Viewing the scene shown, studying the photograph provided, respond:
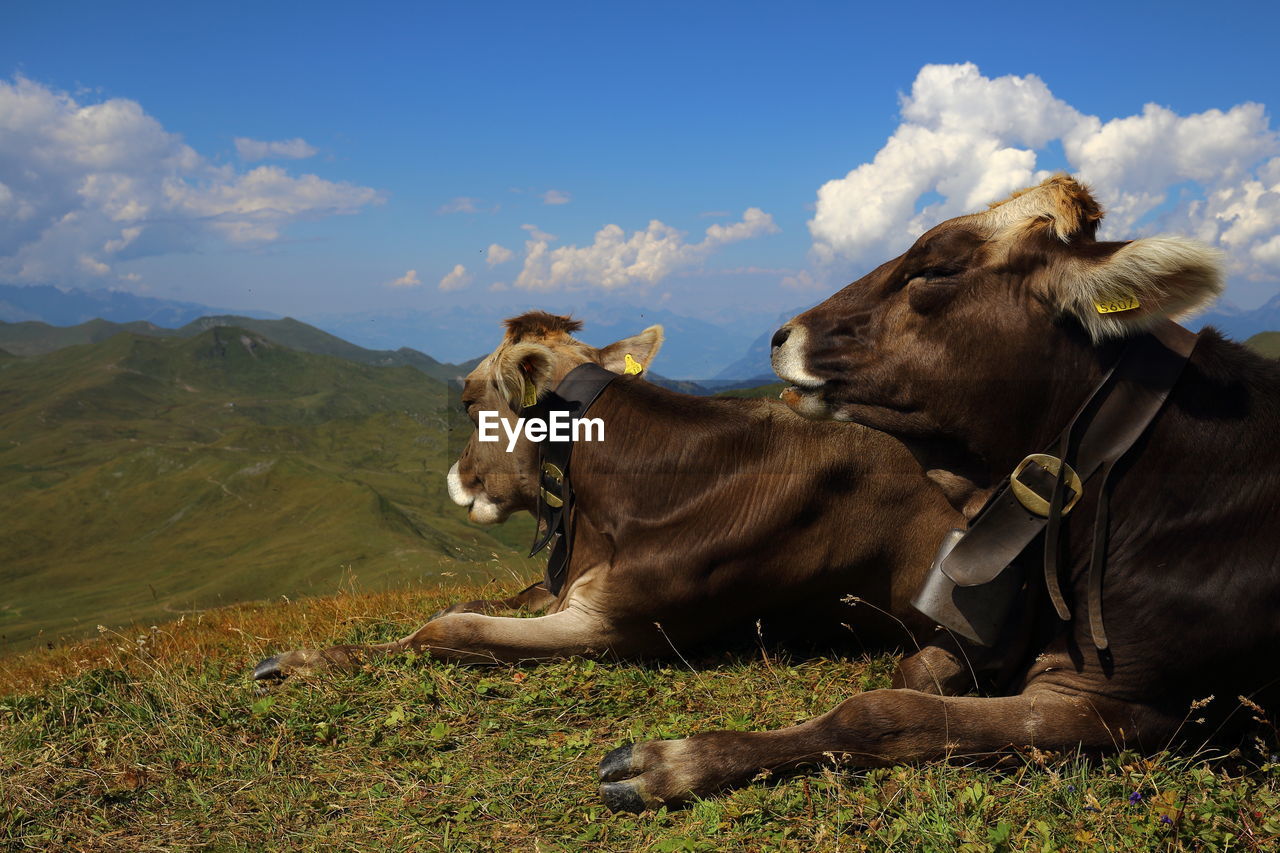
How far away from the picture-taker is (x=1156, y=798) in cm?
387

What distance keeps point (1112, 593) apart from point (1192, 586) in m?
0.35

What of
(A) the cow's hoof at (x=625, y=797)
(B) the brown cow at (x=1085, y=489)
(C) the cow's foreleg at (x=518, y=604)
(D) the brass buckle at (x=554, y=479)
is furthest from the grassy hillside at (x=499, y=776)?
(C) the cow's foreleg at (x=518, y=604)

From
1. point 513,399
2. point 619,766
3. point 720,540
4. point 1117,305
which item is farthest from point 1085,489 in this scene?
point 513,399

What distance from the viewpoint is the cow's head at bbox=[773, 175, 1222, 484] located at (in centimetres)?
420

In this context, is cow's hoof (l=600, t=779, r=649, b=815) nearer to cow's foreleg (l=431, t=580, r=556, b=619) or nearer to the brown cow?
the brown cow

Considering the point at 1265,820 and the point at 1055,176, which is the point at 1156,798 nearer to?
the point at 1265,820

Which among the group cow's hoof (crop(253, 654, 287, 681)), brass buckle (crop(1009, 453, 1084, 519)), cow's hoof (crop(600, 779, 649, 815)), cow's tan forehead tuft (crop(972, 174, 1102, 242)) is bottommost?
cow's hoof (crop(253, 654, 287, 681))

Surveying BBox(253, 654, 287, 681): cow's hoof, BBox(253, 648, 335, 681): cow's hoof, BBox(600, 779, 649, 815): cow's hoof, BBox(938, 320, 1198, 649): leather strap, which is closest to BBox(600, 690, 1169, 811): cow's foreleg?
BBox(600, 779, 649, 815): cow's hoof

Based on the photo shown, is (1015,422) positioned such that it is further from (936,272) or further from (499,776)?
(499,776)

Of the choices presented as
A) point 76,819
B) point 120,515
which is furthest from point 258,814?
point 120,515

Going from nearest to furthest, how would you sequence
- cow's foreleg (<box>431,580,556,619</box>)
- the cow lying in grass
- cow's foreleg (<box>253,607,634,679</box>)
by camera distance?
the cow lying in grass → cow's foreleg (<box>253,607,634,679</box>) → cow's foreleg (<box>431,580,556,619</box>)

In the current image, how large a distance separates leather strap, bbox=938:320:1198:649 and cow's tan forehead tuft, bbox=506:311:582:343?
15.8ft

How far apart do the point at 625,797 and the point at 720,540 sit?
2.26 meters

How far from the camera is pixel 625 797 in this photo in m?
4.57
